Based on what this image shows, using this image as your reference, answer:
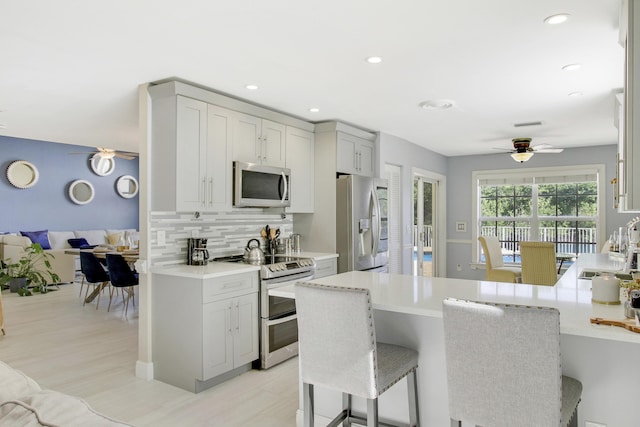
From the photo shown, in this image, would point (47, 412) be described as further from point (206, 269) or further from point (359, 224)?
point (359, 224)

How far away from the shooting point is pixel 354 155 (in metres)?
5.14

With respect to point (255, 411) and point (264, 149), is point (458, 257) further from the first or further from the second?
point (255, 411)

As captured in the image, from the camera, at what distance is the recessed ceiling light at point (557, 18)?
7.57 feet

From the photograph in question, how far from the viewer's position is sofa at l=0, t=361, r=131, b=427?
77cm

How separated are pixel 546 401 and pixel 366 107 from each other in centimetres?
331

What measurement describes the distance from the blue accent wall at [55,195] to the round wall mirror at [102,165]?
0.08 meters

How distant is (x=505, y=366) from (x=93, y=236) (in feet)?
28.9

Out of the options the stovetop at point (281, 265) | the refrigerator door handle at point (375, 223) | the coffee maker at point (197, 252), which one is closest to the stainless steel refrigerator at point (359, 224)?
the refrigerator door handle at point (375, 223)

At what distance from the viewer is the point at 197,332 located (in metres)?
3.23

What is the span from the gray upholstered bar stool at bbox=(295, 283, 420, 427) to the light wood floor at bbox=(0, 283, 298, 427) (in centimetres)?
101

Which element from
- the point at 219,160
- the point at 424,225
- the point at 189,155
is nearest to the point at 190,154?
the point at 189,155

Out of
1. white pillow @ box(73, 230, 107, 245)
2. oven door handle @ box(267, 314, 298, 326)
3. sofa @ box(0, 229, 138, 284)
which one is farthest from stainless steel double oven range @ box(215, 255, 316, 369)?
white pillow @ box(73, 230, 107, 245)

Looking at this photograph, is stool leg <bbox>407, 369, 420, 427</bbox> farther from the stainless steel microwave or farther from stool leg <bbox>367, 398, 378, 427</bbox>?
the stainless steel microwave

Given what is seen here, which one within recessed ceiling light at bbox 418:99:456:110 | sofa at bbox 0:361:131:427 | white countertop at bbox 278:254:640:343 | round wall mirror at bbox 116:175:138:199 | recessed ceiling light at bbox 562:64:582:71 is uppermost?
recessed ceiling light at bbox 418:99:456:110
